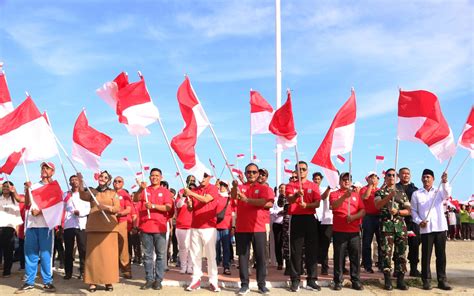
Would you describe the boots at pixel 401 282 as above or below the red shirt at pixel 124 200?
below

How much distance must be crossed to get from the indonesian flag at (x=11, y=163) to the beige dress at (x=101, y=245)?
4.88 feet

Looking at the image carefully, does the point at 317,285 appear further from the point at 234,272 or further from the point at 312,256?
the point at 234,272

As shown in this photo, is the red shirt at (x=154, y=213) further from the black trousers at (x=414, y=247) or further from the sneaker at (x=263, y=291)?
the black trousers at (x=414, y=247)

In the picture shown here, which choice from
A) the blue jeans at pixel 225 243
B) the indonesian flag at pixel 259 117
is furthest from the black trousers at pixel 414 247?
the blue jeans at pixel 225 243

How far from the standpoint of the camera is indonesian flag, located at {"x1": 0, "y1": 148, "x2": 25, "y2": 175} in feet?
28.2

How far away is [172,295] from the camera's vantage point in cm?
801

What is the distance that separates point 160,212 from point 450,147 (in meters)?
5.19

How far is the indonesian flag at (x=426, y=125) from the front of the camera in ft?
26.8

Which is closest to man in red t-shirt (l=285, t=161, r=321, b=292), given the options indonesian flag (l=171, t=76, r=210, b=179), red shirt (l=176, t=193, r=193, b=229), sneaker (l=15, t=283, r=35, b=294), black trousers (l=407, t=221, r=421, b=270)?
indonesian flag (l=171, t=76, r=210, b=179)

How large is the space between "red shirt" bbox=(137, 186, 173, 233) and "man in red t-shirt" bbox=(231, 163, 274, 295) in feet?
4.71

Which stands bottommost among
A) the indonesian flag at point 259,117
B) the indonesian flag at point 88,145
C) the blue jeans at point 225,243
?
the blue jeans at point 225,243

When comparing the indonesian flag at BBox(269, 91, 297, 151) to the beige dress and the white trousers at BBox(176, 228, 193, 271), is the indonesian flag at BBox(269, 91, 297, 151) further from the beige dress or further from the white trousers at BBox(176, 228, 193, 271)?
the white trousers at BBox(176, 228, 193, 271)

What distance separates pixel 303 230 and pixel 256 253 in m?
0.92

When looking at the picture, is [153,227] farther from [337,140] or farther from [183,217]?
[337,140]
